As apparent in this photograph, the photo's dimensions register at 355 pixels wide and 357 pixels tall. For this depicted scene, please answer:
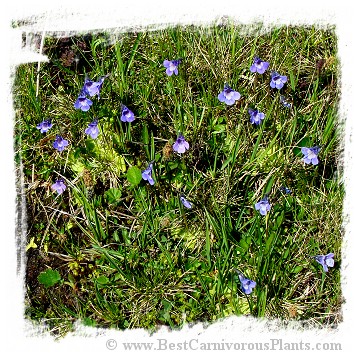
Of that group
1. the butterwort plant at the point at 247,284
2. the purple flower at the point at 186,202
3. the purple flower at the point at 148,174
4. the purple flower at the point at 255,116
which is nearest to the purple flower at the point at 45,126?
the purple flower at the point at 148,174

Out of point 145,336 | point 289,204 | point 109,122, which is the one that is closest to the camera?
point 145,336

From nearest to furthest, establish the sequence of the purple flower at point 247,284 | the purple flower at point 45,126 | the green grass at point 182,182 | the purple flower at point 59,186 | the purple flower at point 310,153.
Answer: the purple flower at point 247,284, the green grass at point 182,182, the purple flower at point 310,153, the purple flower at point 59,186, the purple flower at point 45,126

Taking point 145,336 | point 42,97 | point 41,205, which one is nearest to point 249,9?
point 42,97

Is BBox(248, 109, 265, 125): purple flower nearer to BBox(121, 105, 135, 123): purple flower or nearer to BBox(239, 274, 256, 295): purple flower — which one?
BBox(121, 105, 135, 123): purple flower

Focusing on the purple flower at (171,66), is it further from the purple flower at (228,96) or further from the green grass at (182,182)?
the purple flower at (228,96)

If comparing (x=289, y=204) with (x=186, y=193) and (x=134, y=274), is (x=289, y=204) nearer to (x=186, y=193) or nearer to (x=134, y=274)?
(x=186, y=193)

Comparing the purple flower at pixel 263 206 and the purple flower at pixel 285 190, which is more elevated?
the purple flower at pixel 285 190

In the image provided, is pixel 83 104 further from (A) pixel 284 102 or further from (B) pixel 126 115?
(A) pixel 284 102
